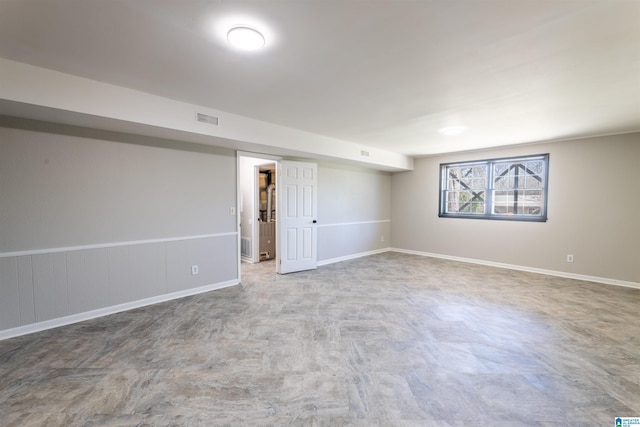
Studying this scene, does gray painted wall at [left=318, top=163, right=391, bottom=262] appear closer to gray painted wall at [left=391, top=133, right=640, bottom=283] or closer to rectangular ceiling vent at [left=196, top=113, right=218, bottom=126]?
gray painted wall at [left=391, top=133, right=640, bottom=283]

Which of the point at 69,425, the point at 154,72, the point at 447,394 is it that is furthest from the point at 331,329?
the point at 154,72

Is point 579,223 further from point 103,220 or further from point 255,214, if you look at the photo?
point 103,220

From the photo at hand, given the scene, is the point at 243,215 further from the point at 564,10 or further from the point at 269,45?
the point at 564,10

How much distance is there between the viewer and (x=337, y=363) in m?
2.39

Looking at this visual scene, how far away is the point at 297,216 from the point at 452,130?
315 centimetres

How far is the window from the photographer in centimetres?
540

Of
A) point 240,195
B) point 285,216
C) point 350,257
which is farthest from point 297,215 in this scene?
point 350,257

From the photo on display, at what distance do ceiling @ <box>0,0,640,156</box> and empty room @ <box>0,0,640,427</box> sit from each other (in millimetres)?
21

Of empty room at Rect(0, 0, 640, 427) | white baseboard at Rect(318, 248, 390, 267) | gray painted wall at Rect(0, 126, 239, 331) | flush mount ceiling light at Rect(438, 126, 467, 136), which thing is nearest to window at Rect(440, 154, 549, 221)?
empty room at Rect(0, 0, 640, 427)

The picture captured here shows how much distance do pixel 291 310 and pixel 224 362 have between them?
1261mm

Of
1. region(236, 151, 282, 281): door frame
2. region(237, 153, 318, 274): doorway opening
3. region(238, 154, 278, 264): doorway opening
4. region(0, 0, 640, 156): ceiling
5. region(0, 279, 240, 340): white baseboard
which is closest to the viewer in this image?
region(0, 0, 640, 156): ceiling

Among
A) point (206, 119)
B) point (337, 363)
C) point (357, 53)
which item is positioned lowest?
point (337, 363)

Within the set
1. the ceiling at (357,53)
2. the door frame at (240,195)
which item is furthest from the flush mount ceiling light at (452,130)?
the door frame at (240,195)

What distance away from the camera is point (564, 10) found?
1685 millimetres
